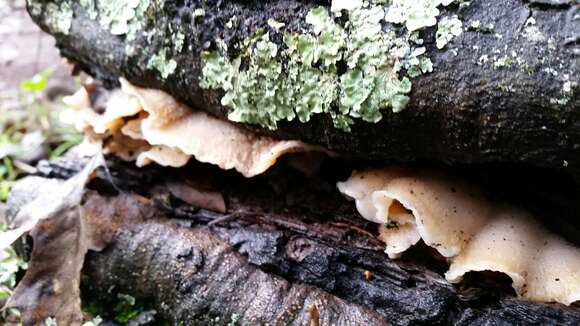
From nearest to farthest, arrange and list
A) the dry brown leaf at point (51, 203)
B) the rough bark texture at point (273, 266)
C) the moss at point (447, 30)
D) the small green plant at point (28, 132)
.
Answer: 1. the moss at point (447, 30)
2. the rough bark texture at point (273, 266)
3. the dry brown leaf at point (51, 203)
4. the small green plant at point (28, 132)

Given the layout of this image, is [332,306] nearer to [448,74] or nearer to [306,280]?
[306,280]

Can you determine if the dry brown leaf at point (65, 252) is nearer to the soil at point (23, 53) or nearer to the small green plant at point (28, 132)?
the small green plant at point (28, 132)

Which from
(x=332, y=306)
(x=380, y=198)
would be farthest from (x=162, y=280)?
(x=380, y=198)

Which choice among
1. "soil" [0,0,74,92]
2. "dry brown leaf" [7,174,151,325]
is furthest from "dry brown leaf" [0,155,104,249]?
"soil" [0,0,74,92]

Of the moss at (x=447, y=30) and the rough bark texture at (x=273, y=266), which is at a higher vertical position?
the moss at (x=447, y=30)

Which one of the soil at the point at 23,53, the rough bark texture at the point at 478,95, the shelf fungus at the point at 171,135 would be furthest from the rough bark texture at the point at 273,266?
the soil at the point at 23,53

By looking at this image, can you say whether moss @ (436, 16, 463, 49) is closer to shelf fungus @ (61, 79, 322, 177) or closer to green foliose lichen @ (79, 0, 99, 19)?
shelf fungus @ (61, 79, 322, 177)
